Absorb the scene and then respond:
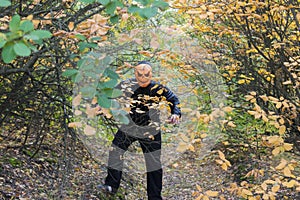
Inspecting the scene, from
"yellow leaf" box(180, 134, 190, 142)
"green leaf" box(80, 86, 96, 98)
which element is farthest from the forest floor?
"green leaf" box(80, 86, 96, 98)

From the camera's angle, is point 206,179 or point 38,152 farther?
point 206,179

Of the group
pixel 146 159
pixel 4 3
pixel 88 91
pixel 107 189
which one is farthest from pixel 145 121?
pixel 4 3

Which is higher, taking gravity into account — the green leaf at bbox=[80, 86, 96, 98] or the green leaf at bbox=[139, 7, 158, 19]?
the green leaf at bbox=[139, 7, 158, 19]

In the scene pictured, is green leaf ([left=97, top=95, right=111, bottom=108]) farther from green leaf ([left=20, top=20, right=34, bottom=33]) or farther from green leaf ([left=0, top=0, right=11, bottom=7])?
green leaf ([left=0, top=0, right=11, bottom=7])

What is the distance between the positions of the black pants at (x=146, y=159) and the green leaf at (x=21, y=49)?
98.0 inches

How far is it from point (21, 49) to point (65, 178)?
249cm

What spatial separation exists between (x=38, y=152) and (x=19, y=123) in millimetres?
781

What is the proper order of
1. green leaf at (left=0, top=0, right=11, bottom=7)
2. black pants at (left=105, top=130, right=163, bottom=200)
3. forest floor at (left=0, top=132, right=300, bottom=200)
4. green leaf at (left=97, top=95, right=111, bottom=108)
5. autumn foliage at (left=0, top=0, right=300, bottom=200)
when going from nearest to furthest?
1. green leaf at (left=0, top=0, right=11, bottom=7)
2. green leaf at (left=97, top=95, right=111, bottom=108)
3. autumn foliage at (left=0, top=0, right=300, bottom=200)
4. black pants at (left=105, top=130, right=163, bottom=200)
5. forest floor at (left=0, top=132, right=300, bottom=200)

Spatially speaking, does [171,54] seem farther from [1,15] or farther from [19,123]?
[19,123]

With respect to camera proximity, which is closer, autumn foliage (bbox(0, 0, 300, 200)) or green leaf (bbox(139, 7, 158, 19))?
green leaf (bbox(139, 7, 158, 19))

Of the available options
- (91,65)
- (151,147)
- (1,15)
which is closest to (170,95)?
(151,147)

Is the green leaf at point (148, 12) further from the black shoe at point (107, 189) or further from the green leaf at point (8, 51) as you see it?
A: the black shoe at point (107, 189)

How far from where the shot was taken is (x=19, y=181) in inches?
182

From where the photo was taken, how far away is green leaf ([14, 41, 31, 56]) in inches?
60.2
